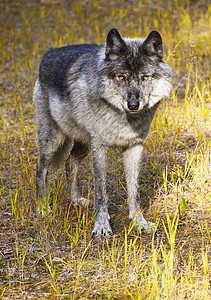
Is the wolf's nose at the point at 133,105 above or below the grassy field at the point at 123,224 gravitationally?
above

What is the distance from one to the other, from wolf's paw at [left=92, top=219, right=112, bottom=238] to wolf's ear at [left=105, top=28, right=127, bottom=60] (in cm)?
156

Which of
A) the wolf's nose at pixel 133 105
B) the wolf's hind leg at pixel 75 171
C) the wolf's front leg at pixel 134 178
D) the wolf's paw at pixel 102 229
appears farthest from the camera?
the wolf's hind leg at pixel 75 171

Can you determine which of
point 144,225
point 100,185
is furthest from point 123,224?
point 100,185

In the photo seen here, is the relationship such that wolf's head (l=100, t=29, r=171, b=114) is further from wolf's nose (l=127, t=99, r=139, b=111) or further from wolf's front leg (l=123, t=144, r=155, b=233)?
wolf's front leg (l=123, t=144, r=155, b=233)

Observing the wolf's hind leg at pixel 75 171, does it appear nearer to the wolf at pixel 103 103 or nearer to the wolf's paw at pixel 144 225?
the wolf at pixel 103 103

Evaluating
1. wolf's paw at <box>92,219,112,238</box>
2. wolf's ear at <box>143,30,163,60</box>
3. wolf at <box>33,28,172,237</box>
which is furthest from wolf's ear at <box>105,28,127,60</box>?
wolf's paw at <box>92,219,112,238</box>

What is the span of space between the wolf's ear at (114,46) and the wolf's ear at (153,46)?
7.8 inches

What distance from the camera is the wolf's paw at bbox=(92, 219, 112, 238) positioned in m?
3.63

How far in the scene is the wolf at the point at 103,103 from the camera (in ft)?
11.2

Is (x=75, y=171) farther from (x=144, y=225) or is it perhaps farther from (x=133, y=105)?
(x=133, y=105)

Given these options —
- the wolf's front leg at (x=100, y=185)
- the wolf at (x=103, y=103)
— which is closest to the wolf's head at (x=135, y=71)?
the wolf at (x=103, y=103)

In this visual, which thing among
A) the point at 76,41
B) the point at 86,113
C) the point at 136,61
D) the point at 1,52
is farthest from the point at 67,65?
the point at 1,52

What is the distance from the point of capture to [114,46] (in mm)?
3451

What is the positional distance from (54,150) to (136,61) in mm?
1559
